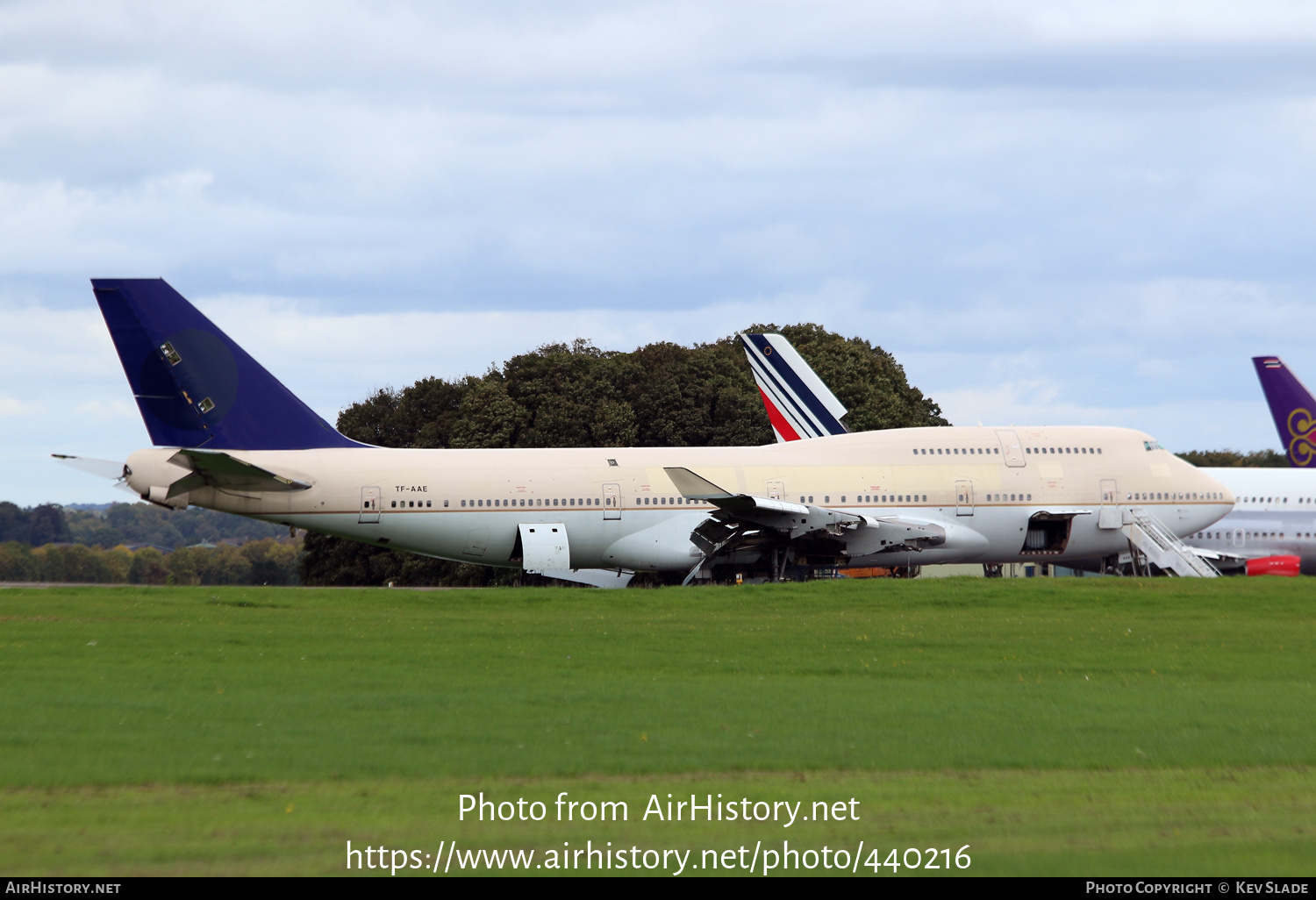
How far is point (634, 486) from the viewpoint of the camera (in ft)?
127

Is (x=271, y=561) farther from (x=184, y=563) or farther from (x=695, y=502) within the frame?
(x=695, y=502)

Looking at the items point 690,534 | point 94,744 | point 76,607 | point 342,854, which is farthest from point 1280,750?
point 690,534

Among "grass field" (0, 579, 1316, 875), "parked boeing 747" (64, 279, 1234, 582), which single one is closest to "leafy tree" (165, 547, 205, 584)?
"parked boeing 747" (64, 279, 1234, 582)

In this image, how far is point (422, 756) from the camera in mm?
11586

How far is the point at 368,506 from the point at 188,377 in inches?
240

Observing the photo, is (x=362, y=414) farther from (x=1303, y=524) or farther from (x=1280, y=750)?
(x=1280, y=750)

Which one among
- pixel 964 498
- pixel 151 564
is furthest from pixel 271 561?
pixel 964 498

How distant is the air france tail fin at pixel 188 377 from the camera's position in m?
35.3

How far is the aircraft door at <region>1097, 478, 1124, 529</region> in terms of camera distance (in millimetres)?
41344

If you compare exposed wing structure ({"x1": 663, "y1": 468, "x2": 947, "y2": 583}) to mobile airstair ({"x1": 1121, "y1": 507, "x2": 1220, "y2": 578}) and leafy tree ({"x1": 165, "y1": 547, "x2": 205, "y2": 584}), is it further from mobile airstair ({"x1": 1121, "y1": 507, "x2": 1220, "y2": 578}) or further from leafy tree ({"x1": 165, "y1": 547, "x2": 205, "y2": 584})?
leafy tree ({"x1": 165, "y1": 547, "x2": 205, "y2": 584})

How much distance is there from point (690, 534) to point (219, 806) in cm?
2958

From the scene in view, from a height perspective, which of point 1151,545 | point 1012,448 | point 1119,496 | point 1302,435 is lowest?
point 1151,545

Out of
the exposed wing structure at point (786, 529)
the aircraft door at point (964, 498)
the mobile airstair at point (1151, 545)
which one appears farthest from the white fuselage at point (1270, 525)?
the exposed wing structure at point (786, 529)

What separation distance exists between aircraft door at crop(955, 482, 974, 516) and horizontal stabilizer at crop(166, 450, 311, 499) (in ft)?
65.8
